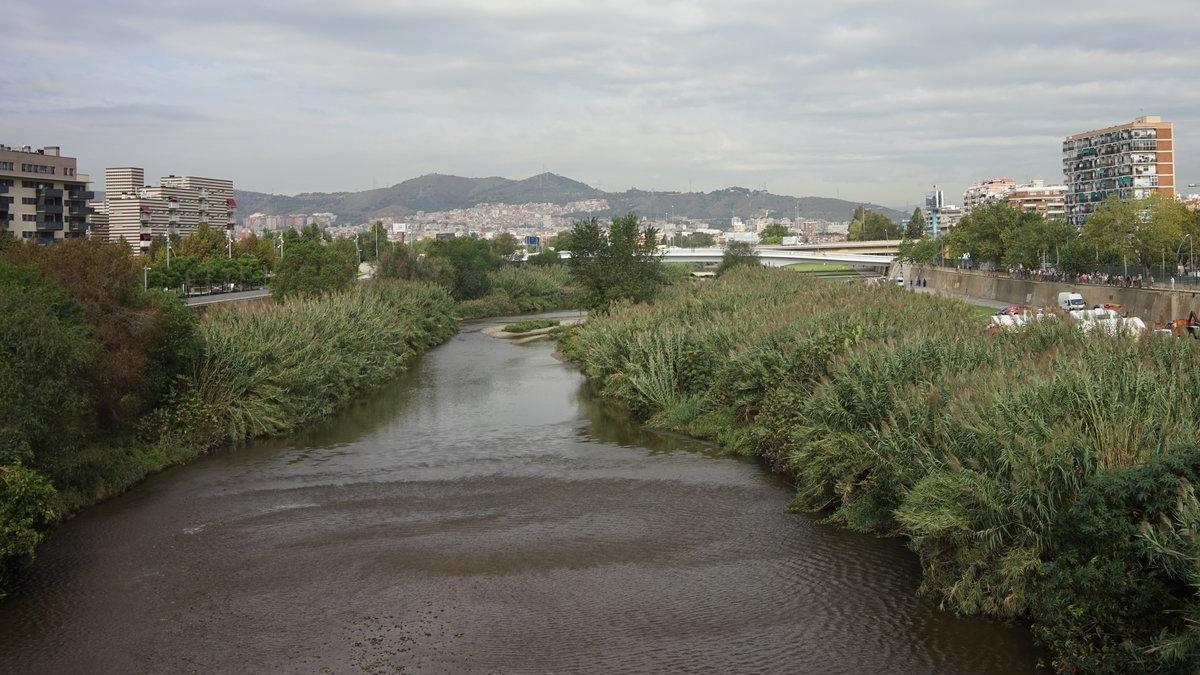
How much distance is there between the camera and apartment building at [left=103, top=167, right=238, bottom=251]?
15300cm

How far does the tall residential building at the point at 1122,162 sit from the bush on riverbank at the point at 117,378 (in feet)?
442

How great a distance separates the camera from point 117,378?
26.4 meters

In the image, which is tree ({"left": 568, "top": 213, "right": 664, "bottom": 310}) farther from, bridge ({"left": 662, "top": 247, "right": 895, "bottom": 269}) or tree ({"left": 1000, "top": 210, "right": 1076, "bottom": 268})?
bridge ({"left": 662, "top": 247, "right": 895, "bottom": 269})

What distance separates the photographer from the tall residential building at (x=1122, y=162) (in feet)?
493

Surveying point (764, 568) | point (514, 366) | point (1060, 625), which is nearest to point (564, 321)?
point (514, 366)

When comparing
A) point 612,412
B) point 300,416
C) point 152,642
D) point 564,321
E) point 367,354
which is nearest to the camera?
point 152,642

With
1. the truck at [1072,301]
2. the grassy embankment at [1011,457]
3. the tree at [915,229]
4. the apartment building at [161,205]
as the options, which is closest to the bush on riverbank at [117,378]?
the grassy embankment at [1011,457]

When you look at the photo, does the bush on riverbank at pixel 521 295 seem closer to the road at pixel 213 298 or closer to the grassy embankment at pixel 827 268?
the road at pixel 213 298

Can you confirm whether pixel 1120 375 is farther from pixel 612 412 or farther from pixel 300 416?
pixel 300 416

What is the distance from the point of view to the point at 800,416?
80.6 ft

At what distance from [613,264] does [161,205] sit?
11967 cm

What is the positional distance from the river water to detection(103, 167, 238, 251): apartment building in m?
117

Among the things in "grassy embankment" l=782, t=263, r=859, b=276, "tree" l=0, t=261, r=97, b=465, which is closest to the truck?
"tree" l=0, t=261, r=97, b=465

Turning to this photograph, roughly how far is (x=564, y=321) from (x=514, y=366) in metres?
24.3
